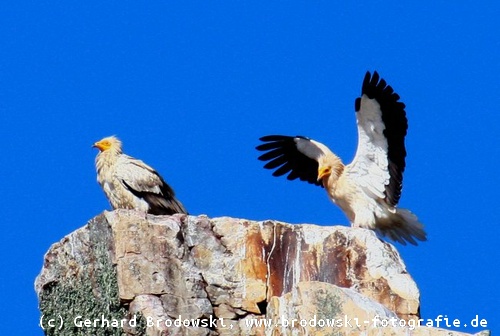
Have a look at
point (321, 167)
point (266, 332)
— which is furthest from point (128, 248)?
point (321, 167)

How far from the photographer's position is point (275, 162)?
2464 centimetres

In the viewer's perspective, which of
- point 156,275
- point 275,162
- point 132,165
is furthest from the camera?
point 275,162

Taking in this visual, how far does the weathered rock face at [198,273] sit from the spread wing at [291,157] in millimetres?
4257

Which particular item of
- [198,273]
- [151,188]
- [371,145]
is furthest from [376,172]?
[198,273]

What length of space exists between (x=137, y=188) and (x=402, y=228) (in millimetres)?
3917

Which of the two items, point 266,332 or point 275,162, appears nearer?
point 266,332

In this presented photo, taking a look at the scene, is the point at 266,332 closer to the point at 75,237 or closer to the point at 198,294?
the point at 198,294

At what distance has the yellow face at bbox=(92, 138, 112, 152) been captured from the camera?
22.7 m

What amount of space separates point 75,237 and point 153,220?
1.10 metres

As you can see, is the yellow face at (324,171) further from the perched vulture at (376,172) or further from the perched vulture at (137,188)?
the perched vulture at (137,188)

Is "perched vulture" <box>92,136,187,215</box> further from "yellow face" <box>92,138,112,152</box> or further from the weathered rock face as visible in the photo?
the weathered rock face

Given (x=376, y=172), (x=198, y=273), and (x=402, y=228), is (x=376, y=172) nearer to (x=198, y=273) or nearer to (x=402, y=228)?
(x=402, y=228)

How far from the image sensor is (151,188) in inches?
850

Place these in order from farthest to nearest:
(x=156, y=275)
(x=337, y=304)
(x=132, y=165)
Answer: (x=132, y=165) → (x=156, y=275) → (x=337, y=304)
